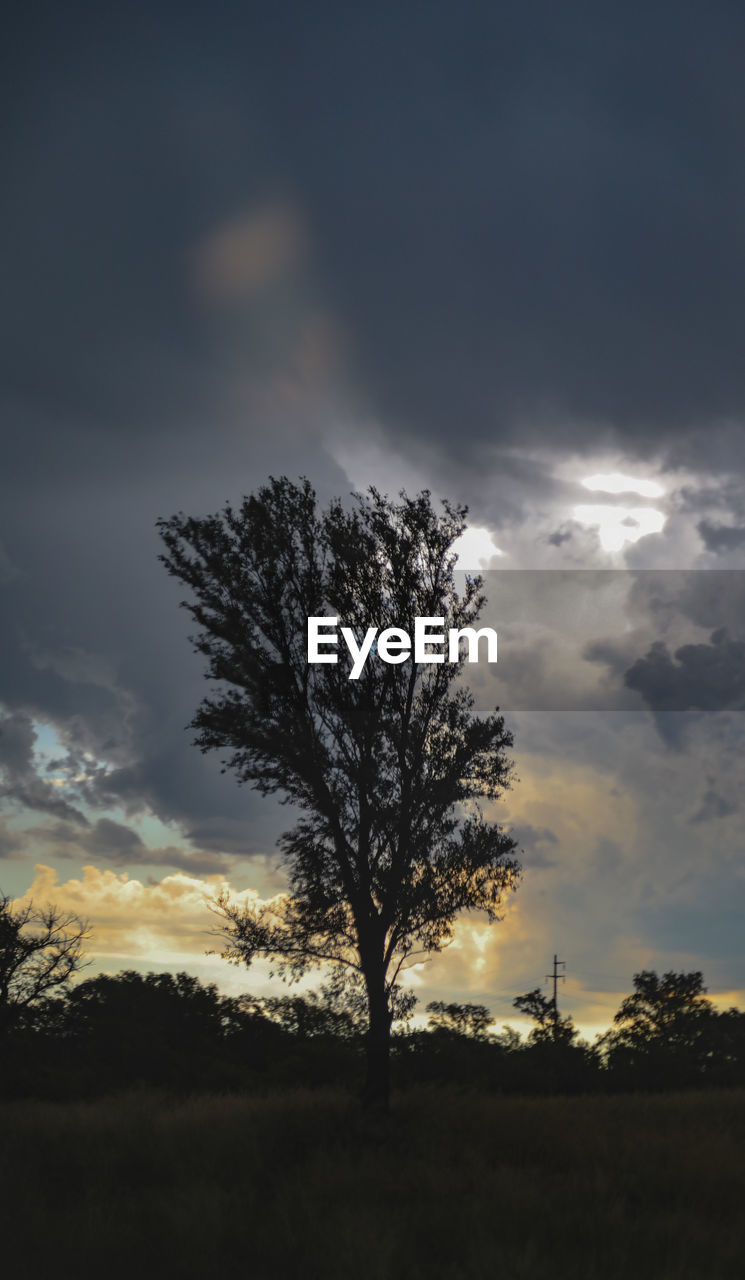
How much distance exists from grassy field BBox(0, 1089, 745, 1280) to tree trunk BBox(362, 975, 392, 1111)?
1.81 feet

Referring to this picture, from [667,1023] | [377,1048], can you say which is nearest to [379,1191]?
[377,1048]

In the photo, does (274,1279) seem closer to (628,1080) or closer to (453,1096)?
(453,1096)

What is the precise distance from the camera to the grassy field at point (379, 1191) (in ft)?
35.5

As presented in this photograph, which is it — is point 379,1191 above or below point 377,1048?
below

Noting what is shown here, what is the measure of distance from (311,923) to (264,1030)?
23650 mm

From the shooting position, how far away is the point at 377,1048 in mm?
20297

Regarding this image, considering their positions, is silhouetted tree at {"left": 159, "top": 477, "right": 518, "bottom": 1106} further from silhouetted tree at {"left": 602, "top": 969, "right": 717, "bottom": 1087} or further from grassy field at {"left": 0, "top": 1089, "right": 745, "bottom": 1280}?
silhouetted tree at {"left": 602, "top": 969, "right": 717, "bottom": 1087}

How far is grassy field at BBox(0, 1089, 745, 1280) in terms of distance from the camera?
10.8 meters

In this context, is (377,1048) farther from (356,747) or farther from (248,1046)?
(248,1046)

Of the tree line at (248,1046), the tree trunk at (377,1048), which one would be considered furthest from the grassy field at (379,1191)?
the tree line at (248,1046)

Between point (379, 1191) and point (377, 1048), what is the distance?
6.42 meters

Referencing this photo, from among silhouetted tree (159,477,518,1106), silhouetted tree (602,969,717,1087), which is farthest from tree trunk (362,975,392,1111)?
silhouetted tree (602,969,717,1087)

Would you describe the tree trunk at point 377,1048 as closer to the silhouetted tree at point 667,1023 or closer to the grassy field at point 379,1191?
the grassy field at point 379,1191

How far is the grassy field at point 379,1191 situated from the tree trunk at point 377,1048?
55 centimetres
